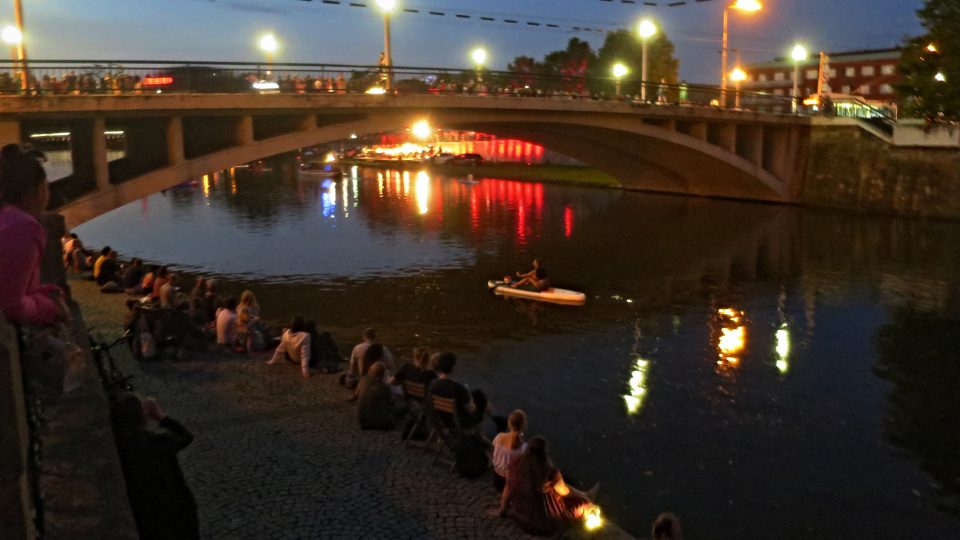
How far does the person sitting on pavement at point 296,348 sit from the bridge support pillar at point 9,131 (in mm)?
11763

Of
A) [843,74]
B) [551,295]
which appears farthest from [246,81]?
[843,74]

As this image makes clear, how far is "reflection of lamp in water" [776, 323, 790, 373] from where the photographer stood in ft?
53.9

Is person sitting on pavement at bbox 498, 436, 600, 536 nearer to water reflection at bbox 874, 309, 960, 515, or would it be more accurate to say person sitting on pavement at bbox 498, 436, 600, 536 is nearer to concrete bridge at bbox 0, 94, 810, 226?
water reflection at bbox 874, 309, 960, 515

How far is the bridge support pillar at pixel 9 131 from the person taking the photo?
68.2ft

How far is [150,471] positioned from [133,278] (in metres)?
17.2

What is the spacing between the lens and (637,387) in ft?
49.0

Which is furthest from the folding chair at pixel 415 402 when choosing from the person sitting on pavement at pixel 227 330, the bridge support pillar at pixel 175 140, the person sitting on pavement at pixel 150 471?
the bridge support pillar at pixel 175 140

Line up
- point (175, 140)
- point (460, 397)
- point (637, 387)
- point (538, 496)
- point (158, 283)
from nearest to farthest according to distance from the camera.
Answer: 1. point (538, 496)
2. point (460, 397)
3. point (637, 387)
4. point (158, 283)
5. point (175, 140)

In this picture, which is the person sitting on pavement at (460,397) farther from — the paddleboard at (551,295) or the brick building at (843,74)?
the brick building at (843,74)

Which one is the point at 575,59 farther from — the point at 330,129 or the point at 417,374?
the point at 417,374

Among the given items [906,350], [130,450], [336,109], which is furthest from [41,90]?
[906,350]

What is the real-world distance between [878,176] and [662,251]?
779 inches

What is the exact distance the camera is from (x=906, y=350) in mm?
17812

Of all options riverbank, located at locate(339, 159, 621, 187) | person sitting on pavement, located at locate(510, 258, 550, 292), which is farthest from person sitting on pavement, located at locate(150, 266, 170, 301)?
riverbank, located at locate(339, 159, 621, 187)
